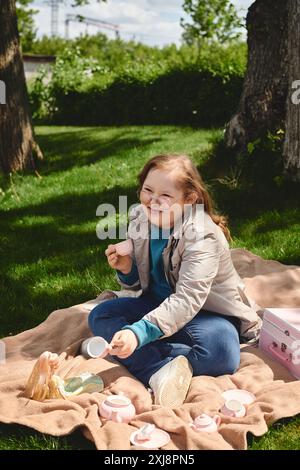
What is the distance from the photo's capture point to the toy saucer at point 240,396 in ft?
9.93

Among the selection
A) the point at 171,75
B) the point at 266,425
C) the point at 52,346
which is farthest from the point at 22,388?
the point at 171,75

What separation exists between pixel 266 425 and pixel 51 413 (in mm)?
952

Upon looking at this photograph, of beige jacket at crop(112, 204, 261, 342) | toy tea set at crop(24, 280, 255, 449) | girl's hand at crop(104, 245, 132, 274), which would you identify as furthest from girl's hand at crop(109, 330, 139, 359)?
girl's hand at crop(104, 245, 132, 274)

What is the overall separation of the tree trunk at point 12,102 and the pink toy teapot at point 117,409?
532 cm

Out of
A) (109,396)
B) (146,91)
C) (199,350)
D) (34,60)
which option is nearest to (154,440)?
(109,396)

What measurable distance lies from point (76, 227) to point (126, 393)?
121 inches

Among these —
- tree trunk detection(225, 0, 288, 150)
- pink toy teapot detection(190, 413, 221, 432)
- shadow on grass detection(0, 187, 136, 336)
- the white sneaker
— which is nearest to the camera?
pink toy teapot detection(190, 413, 221, 432)

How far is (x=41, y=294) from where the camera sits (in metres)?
4.47

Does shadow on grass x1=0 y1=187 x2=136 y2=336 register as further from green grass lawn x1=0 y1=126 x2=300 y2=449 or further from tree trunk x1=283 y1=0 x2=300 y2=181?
tree trunk x1=283 y1=0 x2=300 y2=181

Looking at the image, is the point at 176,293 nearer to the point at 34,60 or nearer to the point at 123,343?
the point at 123,343

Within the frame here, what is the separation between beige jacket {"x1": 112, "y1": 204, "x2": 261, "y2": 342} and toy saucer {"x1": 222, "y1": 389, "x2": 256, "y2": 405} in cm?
39

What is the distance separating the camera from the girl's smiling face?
3.25 m

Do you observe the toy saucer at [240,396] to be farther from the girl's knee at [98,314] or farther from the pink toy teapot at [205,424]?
the girl's knee at [98,314]

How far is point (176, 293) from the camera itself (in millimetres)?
3096
